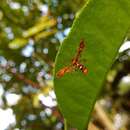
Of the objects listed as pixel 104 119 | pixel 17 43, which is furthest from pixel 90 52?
pixel 17 43

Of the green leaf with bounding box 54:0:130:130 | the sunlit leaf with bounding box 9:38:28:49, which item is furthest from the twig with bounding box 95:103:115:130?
the green leaf with bounding box 54:0:130:130

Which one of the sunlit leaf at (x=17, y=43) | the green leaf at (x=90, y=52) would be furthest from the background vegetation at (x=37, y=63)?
the green leaf at (x=90, y=52)

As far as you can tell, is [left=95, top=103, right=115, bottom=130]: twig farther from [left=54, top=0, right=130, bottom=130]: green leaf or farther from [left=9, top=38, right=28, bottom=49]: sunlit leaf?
[left=54, top=0, right=130, bottom=130]: green leaf

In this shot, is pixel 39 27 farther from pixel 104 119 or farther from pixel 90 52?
pixel 90 52

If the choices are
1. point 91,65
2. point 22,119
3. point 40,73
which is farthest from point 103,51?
point 22,119

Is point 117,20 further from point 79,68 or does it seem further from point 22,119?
point 22,119

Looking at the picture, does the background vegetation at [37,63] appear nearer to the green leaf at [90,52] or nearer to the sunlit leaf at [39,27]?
the sunlit leaf at [39,27]
